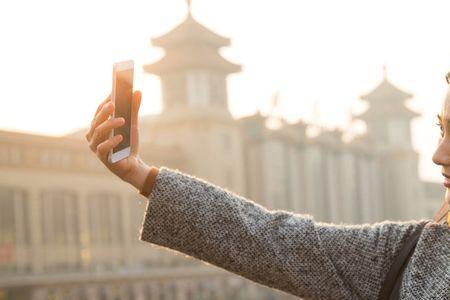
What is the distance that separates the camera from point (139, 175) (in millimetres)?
1557

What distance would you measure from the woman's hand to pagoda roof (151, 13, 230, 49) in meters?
28.1

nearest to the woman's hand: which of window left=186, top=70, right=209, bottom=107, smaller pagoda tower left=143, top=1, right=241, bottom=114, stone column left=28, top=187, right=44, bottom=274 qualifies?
stone column left=28, top=187, right=44, bottom=274

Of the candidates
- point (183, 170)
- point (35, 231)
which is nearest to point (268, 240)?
point (35, 231)

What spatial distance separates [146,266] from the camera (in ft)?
82.8

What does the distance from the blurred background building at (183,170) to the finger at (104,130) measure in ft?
58.1

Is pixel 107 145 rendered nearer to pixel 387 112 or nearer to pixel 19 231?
pixel 19 231

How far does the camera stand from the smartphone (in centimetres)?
146

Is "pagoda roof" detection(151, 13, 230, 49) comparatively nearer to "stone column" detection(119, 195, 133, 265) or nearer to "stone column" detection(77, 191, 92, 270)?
"stone column" detection(119, 195, 133, 265)

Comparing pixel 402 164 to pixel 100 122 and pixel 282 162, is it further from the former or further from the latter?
pixel 100 122

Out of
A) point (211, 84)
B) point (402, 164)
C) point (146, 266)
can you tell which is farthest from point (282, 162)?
point (402, 164)

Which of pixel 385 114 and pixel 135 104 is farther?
pixel 385 114

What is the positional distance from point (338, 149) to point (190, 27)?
7663mm

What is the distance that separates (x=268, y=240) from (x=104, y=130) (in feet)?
1.11

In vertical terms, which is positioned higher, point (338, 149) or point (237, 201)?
point (237, 201)
